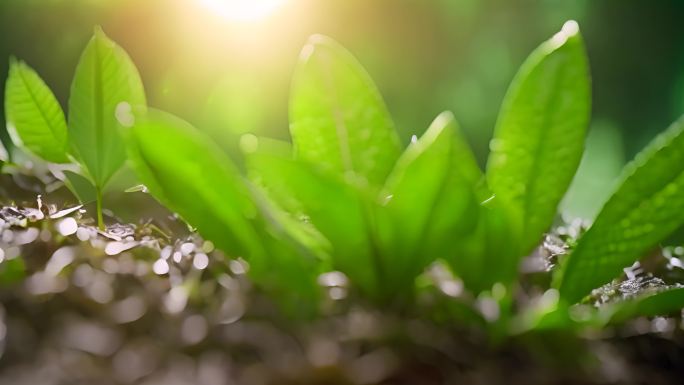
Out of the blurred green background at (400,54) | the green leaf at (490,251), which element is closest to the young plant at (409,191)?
the green leaf at (490,251)

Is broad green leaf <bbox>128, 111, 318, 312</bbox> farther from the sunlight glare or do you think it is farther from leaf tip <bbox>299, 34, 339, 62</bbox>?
the sunlight glare

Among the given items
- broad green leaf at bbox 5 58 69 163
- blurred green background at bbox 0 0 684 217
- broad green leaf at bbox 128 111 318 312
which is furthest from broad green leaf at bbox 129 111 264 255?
blurred green background at bbox 0 0 684 217

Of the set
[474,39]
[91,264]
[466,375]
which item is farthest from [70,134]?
[474,39]

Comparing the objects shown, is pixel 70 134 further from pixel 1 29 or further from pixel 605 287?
pixel 1 29

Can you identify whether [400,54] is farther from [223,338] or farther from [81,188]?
[223,338]

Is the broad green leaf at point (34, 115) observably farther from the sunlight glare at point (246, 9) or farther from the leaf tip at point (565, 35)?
the sunlight glare at point (246, 9)

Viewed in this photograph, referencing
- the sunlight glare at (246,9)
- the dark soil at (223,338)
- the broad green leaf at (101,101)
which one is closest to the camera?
the dark soil at (223,338)

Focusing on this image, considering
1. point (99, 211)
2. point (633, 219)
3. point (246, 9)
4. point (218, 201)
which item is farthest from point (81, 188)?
point (246, 9)

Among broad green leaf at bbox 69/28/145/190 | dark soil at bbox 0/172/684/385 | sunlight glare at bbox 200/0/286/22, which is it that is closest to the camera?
dark soil at bbox 0/172/684/385
